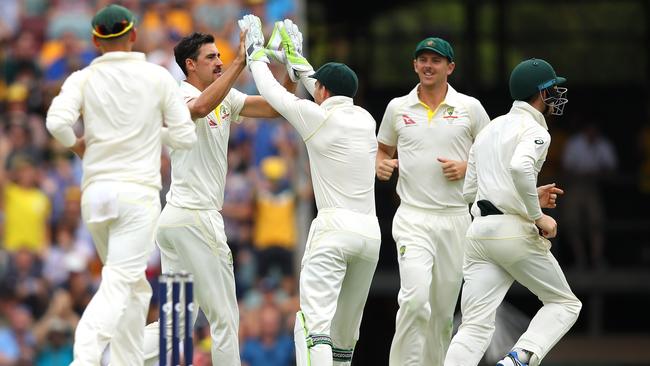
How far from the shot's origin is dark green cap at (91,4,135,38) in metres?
9.12

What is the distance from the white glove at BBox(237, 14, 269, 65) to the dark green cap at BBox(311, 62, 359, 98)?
442 mm

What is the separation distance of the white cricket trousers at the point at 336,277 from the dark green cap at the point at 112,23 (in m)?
1.92

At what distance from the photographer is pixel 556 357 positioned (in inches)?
799

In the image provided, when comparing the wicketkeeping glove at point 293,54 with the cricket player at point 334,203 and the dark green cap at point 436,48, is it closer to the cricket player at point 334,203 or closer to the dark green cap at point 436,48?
the cricket player at point 334,203

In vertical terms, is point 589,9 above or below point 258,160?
above

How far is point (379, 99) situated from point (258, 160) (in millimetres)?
5116

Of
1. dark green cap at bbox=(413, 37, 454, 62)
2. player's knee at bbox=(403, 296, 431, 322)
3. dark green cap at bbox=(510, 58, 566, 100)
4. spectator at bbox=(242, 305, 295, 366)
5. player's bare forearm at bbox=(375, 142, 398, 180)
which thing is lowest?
spectator at bbox=(242, 305, 295, 366)

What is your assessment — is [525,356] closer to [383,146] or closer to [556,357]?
[383,146]

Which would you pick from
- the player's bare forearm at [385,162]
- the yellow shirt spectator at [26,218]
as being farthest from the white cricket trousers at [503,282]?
the yellow shirt spectator at [26,218]

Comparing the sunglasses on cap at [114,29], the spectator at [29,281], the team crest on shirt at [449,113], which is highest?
the sunglasses on cap at [114,29]

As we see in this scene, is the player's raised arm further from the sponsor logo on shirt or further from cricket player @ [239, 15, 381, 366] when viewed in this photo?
the sponsor logo on shirt

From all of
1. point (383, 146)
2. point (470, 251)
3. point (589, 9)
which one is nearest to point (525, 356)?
point (470, 251)

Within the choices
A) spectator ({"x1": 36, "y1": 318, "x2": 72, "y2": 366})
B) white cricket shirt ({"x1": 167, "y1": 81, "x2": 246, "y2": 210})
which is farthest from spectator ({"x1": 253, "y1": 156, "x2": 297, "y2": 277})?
white cricket shirt ({"x1": 167, "y1": 81, "x2": 246, "y2": 210})

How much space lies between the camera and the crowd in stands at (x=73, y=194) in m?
16.9
